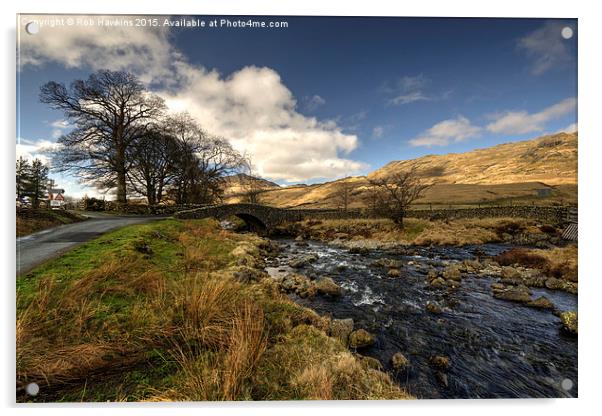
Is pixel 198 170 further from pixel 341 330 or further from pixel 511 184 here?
pixel 511 184

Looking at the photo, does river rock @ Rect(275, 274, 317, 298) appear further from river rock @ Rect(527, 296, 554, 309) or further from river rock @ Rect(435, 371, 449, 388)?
river rock @ Rect(527, 296, 554, 309)

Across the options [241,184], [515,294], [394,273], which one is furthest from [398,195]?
[241,184]

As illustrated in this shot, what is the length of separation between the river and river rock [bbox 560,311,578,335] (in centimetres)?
14

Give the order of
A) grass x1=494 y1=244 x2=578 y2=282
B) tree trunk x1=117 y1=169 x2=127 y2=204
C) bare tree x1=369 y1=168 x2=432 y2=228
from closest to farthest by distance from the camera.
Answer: grass x1=494 y1=244 x2=578 y2=282 → tree trunk x1=117 y1=169 x2=127 y2=204 → bare tree x1=369 y1=168 x2=432 y2=228

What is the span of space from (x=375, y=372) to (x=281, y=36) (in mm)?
5678

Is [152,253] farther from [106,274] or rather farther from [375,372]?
[375,372]

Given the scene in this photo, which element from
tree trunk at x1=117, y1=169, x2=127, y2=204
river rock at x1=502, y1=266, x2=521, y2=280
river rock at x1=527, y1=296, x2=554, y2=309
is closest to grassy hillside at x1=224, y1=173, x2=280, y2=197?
tree trunk at x1=117, y1=169, x2=127, y2=204

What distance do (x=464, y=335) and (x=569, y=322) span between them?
6.28 feet

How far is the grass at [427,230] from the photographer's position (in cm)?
1399

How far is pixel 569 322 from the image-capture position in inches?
164

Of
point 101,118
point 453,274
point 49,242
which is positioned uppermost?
point 101,118

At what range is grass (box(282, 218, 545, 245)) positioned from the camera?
1399cm
